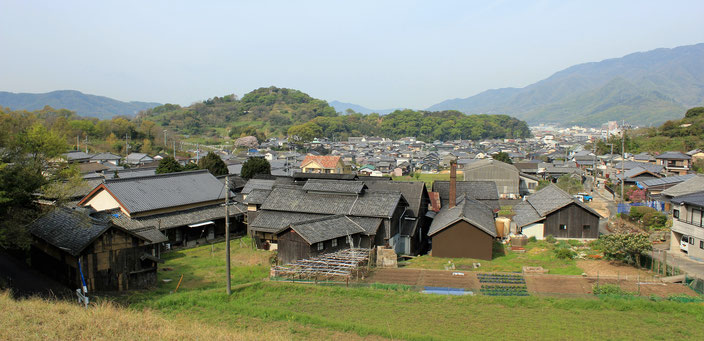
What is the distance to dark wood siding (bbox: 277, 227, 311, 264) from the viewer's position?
19.4m

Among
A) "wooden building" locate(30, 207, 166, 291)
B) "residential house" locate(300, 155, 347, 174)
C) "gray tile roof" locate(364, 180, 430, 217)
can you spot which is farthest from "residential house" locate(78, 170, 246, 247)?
"residential house" locate(300, 155, 347, 174)

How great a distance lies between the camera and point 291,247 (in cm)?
1986

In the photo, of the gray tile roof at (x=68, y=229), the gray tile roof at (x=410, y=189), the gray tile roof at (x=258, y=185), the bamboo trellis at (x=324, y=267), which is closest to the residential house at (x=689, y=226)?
the gray tile roof at (x=410, y=189)

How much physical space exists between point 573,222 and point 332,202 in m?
14.5

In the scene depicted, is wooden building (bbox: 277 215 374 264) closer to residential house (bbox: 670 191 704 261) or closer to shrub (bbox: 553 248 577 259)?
shrub (bbox: 553 248 577 259)

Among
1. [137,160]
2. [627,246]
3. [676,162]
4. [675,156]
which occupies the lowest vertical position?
[627,246]

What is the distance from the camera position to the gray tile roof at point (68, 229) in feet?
50.4

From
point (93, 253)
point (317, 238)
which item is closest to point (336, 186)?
point (317, 238)

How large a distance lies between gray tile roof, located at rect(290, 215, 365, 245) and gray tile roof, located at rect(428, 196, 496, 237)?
4326 millimetres

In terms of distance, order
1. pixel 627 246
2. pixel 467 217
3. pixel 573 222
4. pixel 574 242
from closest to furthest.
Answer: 1. pixel 627 246
2. pixel 467 217
3. pixel 574 242
4. pixel 573 222

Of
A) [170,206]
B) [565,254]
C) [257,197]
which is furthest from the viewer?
[257,197]

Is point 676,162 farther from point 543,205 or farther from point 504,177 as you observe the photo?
point 543,205

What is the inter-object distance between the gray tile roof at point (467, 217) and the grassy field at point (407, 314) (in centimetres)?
726

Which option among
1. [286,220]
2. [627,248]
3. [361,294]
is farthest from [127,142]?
[627,248]
